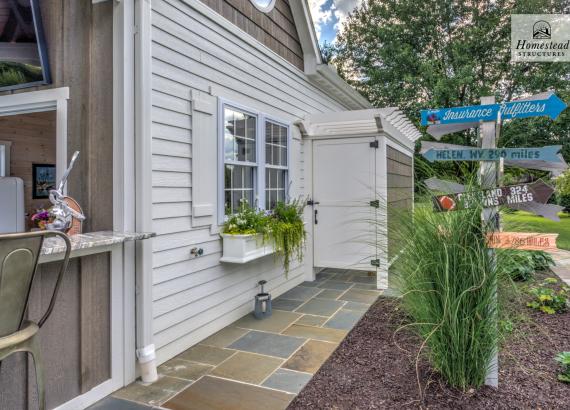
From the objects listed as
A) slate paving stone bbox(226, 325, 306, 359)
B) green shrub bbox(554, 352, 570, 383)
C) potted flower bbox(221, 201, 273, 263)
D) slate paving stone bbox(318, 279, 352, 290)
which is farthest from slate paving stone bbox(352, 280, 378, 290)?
green shrub bbox(554, 352, 570, 383)

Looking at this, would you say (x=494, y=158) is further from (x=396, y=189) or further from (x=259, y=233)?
(x=396, y=189)

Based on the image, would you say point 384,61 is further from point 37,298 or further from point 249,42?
point 37,298

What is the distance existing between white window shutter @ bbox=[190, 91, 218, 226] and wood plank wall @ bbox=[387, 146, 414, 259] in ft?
5.27

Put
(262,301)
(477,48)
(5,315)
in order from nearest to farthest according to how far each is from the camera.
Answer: (5,315) → (262,301) → (477,48)

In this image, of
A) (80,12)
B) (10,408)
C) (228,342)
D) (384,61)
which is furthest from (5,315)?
(384,61)

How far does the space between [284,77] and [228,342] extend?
346cm

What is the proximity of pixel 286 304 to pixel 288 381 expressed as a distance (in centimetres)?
190

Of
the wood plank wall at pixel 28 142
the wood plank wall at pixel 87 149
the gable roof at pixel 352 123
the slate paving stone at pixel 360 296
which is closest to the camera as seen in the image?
the wood plank wall at pixel 87 149

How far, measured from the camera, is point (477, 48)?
14.1m

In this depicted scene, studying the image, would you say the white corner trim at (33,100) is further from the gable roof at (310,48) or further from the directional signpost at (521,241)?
the gable roof at (310,48)

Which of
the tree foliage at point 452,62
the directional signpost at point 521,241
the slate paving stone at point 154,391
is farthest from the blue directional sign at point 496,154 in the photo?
the tree foliage at point 452,62

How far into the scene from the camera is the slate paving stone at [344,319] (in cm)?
385

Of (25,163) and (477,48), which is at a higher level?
(477,48)

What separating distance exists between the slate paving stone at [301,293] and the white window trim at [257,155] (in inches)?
48.2
